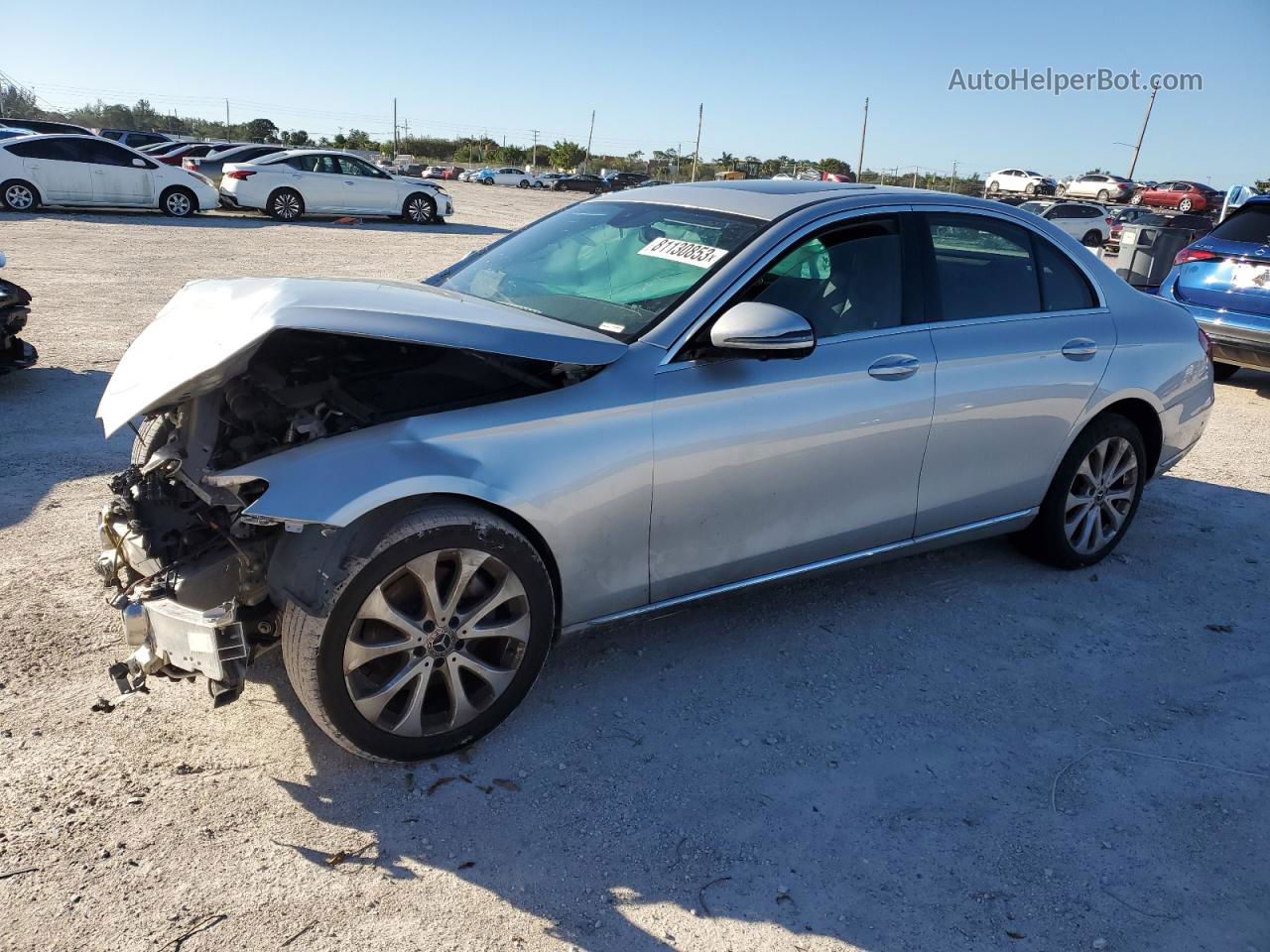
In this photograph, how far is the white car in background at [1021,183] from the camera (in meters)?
49.9

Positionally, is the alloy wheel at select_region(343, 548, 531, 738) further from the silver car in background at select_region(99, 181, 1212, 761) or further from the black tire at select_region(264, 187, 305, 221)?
the black tire at select_region(264, 187, 305, 221)

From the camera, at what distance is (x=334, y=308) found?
9.20 feet

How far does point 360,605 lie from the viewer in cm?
274

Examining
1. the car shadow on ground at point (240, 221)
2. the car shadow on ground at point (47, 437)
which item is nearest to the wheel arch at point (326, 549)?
the car shadow on ground at point (47, 437)

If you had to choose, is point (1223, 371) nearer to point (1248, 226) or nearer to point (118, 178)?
point (1248, 226)

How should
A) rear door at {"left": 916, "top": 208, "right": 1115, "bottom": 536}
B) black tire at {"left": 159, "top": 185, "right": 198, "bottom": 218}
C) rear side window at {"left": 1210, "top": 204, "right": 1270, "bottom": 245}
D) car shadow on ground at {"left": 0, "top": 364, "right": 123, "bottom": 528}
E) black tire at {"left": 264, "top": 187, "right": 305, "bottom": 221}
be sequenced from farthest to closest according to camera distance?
black tire at {"left": 264, "top": 187, "right": 305, "bottom": 221} → black tire at {"left": 159, "top": 185, "right": 198, "bottom": 218} → rear side window at {"left": 1210, "top": 204, "right": 1270, "bottom": 245} → car shadow on ground at {"left": 0, "top": 364, "right": 123, "bottom": 528} → rear door at {"left": 916, "top": 208, "right": 1115, "bottom": 536}

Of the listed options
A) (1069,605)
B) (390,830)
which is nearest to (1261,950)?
(1069,605)

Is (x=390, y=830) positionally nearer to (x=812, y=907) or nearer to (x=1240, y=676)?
(x=812, y=907)

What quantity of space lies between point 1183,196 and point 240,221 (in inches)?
1493

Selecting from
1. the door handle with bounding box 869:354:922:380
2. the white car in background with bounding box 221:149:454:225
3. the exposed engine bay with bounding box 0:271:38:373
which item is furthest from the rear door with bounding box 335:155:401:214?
the door handle with bounding box 869:354:922:380

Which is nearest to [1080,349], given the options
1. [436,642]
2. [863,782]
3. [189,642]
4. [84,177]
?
[863,782]

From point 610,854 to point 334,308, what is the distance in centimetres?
177

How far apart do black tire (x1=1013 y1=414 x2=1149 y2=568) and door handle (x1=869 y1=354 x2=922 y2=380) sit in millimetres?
1218

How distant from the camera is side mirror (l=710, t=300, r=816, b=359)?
3148mm
